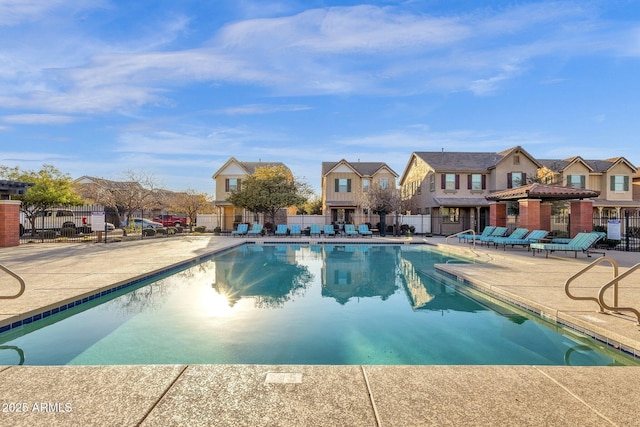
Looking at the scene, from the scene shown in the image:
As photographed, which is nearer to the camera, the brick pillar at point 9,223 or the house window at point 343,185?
the brick pillar at point 9,223

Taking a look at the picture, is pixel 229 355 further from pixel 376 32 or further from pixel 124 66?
pixel 124 66

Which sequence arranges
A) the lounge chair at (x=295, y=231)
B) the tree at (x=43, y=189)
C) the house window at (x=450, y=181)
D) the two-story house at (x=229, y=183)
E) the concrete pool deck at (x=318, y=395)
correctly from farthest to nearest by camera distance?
the two-story house at (x=229, y=183)
the house window at (x=450, y=181)
the lounge chair at (x=295, y=231)
the tree at (x=43, y=189)
the concrete pool deck at (x=318, y=395)

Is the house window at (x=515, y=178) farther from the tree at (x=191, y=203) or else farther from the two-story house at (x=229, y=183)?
the tree at (x=191, y=203)

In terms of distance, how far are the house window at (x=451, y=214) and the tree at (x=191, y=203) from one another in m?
22.4

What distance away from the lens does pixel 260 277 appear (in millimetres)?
10719

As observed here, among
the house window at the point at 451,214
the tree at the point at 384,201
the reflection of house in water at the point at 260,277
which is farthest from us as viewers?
the house window at the point at 451,214

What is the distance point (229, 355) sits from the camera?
4898 mm

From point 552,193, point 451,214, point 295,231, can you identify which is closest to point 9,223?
point 295,231

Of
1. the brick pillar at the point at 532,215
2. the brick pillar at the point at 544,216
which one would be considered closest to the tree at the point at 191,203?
the brick pillar at the point at 532,215

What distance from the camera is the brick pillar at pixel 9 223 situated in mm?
16516

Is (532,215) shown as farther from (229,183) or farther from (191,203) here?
(191,203)

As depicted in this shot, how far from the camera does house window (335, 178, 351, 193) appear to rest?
105 feet

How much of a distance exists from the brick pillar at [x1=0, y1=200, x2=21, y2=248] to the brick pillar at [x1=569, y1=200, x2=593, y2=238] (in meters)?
27.6

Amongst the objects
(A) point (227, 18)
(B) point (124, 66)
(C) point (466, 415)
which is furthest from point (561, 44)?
(B) point (124, 66)
